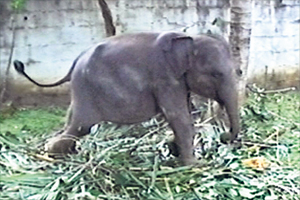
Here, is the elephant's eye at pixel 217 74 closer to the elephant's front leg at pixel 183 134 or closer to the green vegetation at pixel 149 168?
the elephant's front leg at pixel 183 134

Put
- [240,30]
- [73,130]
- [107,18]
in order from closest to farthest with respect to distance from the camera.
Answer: [73,130]
[240,30]
[107,18]

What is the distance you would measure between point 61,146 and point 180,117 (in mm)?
609

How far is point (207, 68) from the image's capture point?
2938 mm

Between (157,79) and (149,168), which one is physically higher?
(157,79)

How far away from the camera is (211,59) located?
9.63 feet

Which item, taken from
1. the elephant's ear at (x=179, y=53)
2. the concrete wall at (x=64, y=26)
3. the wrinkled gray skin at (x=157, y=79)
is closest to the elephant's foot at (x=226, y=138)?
the wrinkled gray skin at (x=157, y=79)

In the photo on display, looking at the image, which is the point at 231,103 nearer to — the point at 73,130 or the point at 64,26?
the point at 73,130

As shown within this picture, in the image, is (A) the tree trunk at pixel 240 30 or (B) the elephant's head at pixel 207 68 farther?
(A) the tree trunk at pixel 240 30

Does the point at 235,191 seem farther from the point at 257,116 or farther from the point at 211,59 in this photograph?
the point at 257,116

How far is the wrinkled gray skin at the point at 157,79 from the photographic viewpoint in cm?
294

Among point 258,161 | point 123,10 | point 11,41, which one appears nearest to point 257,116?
point 258,161

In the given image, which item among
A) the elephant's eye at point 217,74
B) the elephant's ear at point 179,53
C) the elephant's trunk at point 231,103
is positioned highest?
the elephant's ear at point 179,53

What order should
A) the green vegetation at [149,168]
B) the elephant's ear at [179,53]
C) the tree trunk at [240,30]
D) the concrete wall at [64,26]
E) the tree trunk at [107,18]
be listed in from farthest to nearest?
the concrete wall at [64,26], the tree trunk at [107,18], the tree trunk at [240,30], the elephant's ear at [179,53], the green vegetation at [149,168]

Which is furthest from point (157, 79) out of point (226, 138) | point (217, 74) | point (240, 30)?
point (240, 30)
